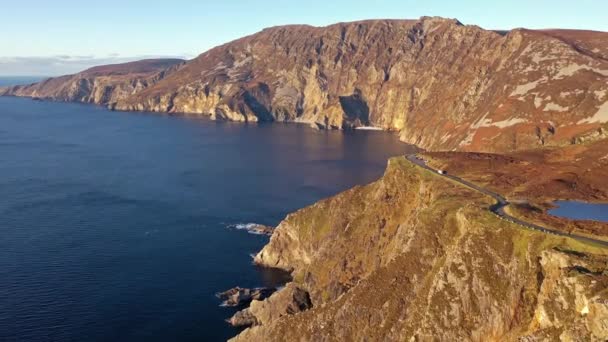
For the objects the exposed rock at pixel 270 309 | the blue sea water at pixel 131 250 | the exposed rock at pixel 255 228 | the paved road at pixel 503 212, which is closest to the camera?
the paved road at pixel 503 212

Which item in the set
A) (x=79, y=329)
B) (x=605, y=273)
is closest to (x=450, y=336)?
(x=605, y=273)

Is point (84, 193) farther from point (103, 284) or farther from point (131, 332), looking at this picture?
point (131, 332)

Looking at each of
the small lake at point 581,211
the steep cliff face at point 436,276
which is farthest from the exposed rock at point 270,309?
the small lake at point 581,211

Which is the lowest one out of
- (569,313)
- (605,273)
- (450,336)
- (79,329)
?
(79,329)

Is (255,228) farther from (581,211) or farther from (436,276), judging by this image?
(581,211)

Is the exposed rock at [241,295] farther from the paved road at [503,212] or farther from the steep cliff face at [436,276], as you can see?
the paved road at [503,212]

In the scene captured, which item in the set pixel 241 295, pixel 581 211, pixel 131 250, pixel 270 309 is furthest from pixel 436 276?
pixel 131 250
